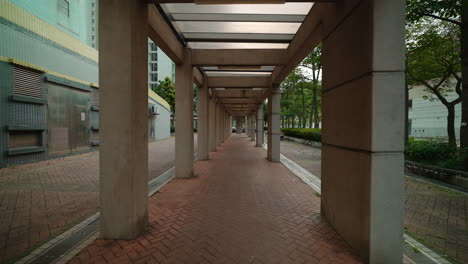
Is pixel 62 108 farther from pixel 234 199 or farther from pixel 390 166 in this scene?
pixel 390 166

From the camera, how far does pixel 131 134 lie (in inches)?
128

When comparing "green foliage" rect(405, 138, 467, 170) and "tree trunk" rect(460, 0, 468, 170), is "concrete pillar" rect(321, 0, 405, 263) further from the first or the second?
"tree trunk" rect(460, 0, 468, 170)

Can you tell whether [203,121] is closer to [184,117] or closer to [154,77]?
[184,117]

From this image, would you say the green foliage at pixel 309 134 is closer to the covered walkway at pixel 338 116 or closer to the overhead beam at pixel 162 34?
the covered walkway at pixel 338 116

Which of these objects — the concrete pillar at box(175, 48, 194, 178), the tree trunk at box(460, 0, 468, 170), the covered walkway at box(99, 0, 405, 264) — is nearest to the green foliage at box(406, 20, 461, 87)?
the tree trunk at box(460, 0, 468, 170)

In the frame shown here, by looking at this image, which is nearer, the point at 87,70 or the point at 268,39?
the point at 268,39

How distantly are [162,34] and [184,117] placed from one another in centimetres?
290

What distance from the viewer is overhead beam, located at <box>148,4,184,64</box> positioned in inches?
179

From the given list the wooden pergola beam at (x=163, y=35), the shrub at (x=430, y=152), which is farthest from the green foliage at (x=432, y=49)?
the wooden pergola beam at (x=163, y=35)

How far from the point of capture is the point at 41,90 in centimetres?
1020

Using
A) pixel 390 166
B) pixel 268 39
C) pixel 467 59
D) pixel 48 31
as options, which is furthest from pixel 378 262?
pixel 48 31

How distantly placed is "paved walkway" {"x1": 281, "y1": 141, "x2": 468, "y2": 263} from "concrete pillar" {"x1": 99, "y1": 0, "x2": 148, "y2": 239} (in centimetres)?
475

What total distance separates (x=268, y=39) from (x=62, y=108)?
1167 cm

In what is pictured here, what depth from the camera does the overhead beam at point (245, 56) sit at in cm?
727
